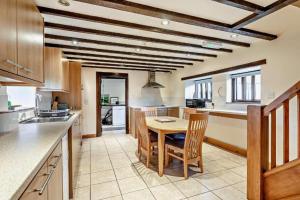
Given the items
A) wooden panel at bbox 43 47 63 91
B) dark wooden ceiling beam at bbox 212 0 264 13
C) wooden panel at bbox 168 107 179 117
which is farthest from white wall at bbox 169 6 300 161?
wooden panel at bbox 43 47 63 91

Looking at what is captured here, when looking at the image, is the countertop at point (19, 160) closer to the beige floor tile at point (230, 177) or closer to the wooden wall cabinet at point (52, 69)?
the wooden wall cabinet at point (52, 69)

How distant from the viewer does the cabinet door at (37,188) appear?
745mm

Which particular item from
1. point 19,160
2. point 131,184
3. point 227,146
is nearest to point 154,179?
point 131,184

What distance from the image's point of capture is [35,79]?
5.24 feet

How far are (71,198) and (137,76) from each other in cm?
430

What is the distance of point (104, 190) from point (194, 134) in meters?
1.43

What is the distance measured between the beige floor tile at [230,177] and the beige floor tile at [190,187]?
0.43 meters

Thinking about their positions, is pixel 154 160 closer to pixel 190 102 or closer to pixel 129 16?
pixel 190 102

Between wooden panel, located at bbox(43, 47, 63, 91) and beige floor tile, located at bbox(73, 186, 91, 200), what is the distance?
156 cm

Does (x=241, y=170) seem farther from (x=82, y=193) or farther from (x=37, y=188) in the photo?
(x=37, y=188)

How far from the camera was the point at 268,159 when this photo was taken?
66.2 inches

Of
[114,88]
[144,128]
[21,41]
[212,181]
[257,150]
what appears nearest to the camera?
[21,41]

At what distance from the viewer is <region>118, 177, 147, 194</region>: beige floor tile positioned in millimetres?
2270

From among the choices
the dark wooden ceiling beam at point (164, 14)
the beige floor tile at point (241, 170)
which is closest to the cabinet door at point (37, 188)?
the dark wooden ceiling beam at point (164, 14)
